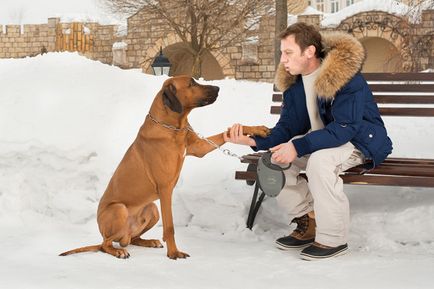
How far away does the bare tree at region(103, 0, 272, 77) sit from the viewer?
65.5ft

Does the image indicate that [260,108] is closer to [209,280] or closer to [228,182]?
[228,182]

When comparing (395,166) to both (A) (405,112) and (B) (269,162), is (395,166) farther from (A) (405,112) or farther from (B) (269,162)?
(A) (405,112)

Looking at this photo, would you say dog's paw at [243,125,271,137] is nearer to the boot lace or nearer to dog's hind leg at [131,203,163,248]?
the boot lace

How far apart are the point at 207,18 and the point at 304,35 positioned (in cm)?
1587

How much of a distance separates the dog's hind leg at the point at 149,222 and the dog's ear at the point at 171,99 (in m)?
0.67

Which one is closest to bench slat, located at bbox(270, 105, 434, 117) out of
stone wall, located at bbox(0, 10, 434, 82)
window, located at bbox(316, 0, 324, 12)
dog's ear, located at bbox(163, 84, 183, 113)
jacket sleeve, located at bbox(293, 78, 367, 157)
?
jacket sleeve, located at bbox(293, 78, 367, 157)

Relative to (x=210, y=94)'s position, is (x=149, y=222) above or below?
below

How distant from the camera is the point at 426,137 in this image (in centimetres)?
714

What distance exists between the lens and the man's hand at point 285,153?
428cm

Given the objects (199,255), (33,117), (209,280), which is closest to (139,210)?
(199,255)

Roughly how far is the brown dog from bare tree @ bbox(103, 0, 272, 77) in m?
15.7

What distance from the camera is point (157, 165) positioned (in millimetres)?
4195

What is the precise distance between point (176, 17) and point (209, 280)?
1726cm

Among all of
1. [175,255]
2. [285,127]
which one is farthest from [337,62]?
[175,255]
